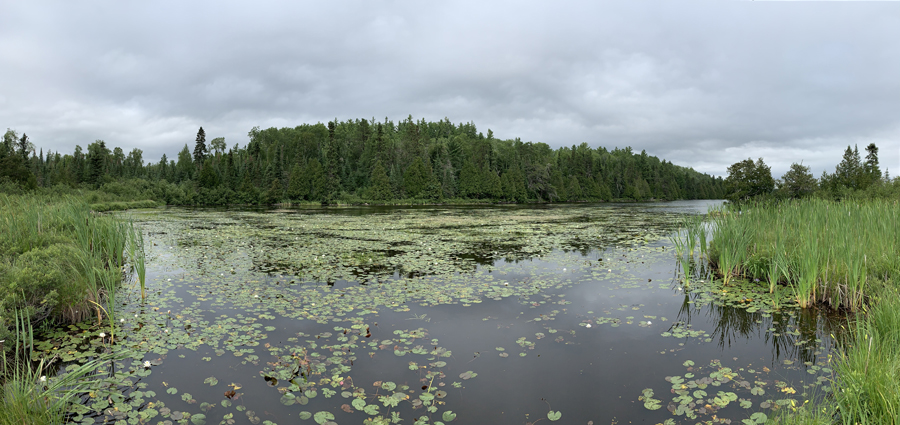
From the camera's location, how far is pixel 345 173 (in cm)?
8325

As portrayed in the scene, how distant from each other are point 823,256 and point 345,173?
81.2 meters

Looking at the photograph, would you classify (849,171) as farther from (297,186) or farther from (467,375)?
(297,186)

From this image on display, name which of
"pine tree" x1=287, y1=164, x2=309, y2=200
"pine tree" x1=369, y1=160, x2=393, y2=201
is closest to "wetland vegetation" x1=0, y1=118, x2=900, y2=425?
"pine tree" x1=369, y1=160, x2=393, y2=201

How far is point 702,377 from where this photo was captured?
464 centimetres

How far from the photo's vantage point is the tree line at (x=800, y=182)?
87.2ft

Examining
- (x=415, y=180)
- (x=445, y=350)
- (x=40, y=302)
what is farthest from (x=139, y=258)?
(x=415, y=180)

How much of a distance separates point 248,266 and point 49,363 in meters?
6.27

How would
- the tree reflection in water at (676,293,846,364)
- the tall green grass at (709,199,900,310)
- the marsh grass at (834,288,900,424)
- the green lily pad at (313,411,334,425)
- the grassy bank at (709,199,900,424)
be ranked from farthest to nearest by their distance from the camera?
the tall green grass at (709,199,900,310) < the tree reflection in water at (676,293,846,364) < the green lily pad at (313,411,334,425) < the grassy bank at (709,199,900,424) < the marsh grass at (834,288,900,424)

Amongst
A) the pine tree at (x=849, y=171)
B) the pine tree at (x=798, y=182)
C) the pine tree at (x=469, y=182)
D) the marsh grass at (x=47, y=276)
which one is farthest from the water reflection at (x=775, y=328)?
the pine tree at (x=469, y=182)

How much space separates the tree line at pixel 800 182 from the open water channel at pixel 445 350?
23.0 metres

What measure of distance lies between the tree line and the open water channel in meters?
23.0

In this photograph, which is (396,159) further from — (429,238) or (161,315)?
(161,315)

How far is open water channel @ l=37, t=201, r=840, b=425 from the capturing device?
13.2 feet

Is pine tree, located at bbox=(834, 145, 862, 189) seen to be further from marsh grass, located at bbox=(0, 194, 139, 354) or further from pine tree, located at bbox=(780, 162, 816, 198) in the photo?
marsh grass, located at bbox=(0, 194, 139, 354)
